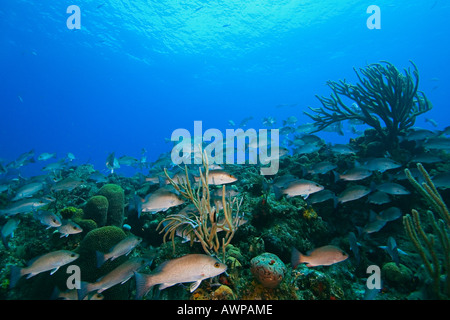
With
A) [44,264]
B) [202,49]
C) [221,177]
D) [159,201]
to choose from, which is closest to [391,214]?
[221,177]

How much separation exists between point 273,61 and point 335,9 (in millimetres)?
20770

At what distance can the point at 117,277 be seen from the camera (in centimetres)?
296

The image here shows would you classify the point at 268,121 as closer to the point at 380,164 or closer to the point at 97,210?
the point at 380,164

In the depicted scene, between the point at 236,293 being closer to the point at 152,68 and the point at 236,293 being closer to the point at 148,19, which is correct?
the point at 148,19

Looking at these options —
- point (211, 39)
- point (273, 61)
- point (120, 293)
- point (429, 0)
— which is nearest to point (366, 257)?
point (120, 293)

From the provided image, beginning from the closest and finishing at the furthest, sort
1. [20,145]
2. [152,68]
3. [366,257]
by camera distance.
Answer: [366,257] < [152,68] < [20,145]

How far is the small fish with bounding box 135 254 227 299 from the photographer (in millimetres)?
2311

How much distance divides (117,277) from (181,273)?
1.26 m

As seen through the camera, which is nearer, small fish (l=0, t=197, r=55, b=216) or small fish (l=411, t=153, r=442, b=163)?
A: small fish (l=0, t=197, r=55, b=216)

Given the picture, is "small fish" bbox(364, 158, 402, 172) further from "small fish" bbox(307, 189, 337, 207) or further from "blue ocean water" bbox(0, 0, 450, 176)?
"blue ocean water" bbox(0, 0, 450, 176)

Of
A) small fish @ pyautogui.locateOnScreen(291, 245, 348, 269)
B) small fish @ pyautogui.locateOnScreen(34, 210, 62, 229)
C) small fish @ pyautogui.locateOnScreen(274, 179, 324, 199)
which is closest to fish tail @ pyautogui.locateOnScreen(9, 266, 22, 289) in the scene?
small fish @ pyautogui.locateOnScreen(34, 210, 62, 229)

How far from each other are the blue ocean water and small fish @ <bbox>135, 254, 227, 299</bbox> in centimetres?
1795

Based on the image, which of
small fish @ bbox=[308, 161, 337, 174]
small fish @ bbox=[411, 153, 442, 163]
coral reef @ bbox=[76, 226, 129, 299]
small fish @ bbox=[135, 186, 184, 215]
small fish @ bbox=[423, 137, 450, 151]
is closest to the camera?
coral reef @ bbox=[76, 226, 129, 299]
